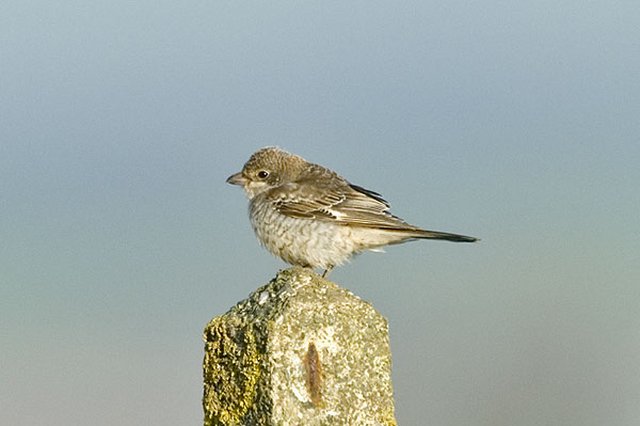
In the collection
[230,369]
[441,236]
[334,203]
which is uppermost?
[334,203]

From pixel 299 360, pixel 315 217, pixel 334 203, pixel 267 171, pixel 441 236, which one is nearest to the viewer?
pixel 299 360

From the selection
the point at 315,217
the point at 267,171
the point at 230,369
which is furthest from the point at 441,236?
the point at 230,369

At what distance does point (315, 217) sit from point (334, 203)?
0.28 metres

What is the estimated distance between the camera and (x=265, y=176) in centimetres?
728

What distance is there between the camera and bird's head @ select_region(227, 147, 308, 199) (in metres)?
7.23

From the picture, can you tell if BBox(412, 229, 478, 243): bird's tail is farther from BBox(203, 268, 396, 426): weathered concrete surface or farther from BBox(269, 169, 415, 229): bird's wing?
BBox(203, 268, 396, 426): weathered concrete surface

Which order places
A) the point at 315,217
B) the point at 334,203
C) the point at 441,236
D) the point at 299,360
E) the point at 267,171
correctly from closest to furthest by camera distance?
1. the point at 299,360
2. the point at 441,236
3. the point at 315,217
4. the point at 334,203
5. the point at 267,171

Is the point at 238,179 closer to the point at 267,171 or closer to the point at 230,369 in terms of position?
the point at 267,171

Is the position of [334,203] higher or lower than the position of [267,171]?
lower

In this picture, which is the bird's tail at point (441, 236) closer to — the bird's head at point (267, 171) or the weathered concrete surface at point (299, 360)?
the bird's head at point (267, 171)

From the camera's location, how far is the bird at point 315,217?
6367mm

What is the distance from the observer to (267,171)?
7.28 m

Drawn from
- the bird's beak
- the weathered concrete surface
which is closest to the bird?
the bird's beak

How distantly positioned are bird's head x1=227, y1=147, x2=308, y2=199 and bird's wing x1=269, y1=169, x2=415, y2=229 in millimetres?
182
